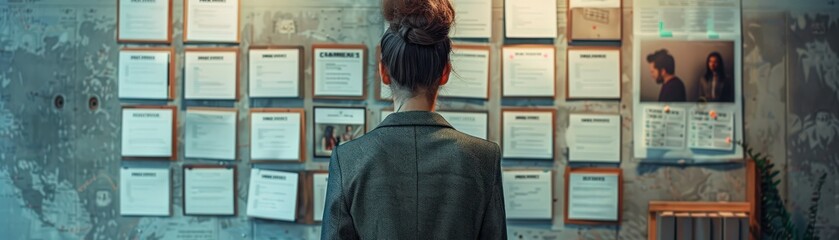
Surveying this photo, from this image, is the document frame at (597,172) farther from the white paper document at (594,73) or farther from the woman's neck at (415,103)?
the woman's neck at (415,103)

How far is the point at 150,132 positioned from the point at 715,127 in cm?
239

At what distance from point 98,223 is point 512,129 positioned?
1.83 m

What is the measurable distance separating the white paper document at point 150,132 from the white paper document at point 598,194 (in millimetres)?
1726

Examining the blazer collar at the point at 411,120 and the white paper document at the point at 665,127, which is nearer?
the blazer collar at the point at 411,120

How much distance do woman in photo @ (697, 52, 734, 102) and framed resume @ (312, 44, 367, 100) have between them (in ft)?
4.66

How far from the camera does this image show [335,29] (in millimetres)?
3359

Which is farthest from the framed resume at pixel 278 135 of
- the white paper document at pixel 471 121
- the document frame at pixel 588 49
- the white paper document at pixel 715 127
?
the white paper document at pixel 715 127

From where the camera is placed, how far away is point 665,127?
10.8 feet

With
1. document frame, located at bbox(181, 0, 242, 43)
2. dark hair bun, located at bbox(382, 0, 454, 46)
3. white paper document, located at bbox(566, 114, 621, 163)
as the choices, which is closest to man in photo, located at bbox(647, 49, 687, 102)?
white paper document, located at bbox(566, 114, 621, 163)

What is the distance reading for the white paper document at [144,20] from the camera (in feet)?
11.1

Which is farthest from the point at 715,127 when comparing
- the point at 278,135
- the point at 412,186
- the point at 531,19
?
the point at 412,186

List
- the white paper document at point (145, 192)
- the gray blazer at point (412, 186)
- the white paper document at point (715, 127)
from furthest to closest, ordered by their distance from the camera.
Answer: the white paper document at point (145, 192) < the white paper document at point (715, 127) < the gray blazer at point (412, 186)

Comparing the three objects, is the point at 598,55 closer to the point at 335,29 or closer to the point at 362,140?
the point at 335,29

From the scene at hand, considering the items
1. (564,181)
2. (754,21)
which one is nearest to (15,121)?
(564,181)
